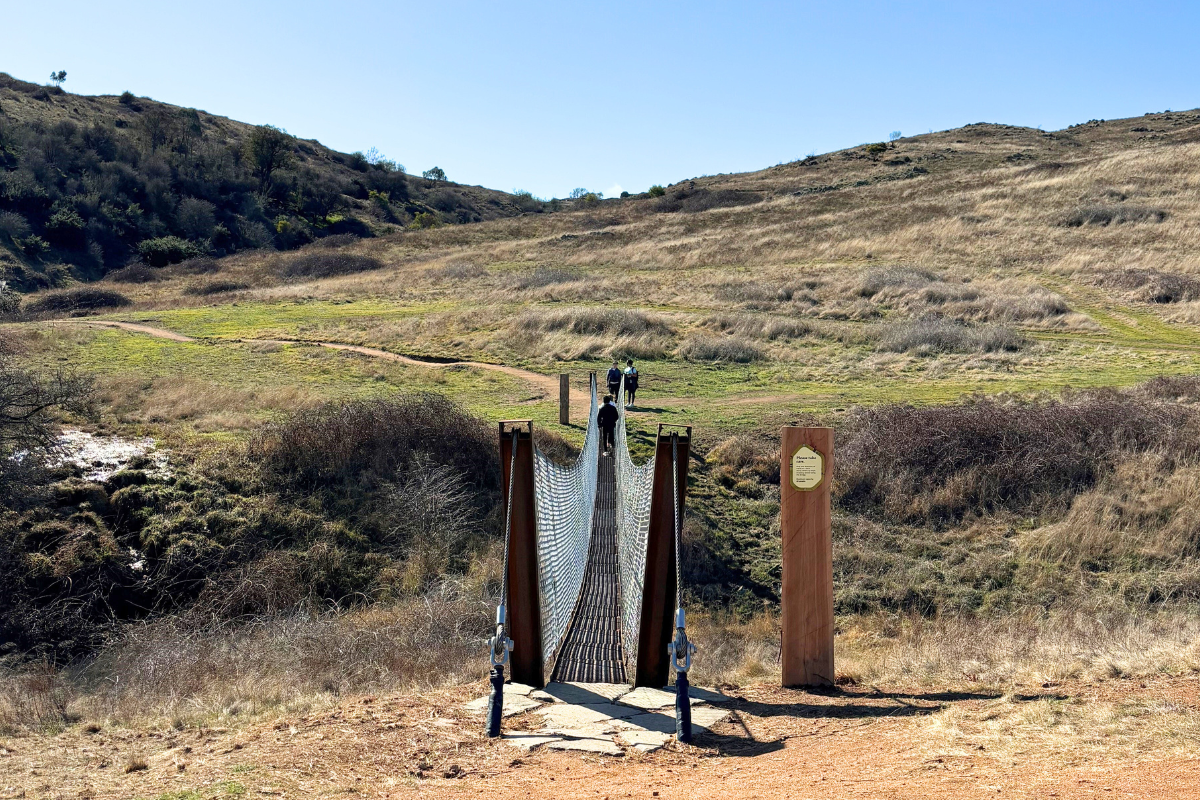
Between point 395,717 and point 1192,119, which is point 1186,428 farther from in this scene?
point 1192,119

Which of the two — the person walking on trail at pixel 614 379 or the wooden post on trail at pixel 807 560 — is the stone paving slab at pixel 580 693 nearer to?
the wooden post on trail at pixel 807 560

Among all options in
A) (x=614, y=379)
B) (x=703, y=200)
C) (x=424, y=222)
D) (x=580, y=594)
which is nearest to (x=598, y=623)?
(x=580, y=594)

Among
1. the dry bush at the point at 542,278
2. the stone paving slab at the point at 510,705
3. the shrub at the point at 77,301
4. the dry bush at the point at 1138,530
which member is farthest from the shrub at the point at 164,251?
the stone paving slab at the point at 510,705

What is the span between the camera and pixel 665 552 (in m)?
6.85

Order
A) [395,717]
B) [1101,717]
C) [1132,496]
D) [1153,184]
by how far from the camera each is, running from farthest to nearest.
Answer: [1153,184] < [1132,496] < [395,717] < [1101,717]

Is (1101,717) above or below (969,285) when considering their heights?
below

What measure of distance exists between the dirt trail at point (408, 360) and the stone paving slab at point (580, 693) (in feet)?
44.8

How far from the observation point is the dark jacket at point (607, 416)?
578 inches

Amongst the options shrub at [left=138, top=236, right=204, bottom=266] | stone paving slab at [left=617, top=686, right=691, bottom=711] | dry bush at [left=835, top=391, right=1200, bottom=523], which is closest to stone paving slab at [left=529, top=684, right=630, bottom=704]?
stone paving slab at [left=617, top=686, right=691, bottom=711]

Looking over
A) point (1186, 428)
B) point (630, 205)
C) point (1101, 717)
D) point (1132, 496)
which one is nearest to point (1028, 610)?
point (1132, 496)

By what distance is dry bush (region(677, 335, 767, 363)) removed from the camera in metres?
26.0

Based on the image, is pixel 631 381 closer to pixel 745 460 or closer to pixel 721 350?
pixel 745 460

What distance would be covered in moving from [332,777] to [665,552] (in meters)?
2.76

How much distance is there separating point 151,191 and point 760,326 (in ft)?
170
